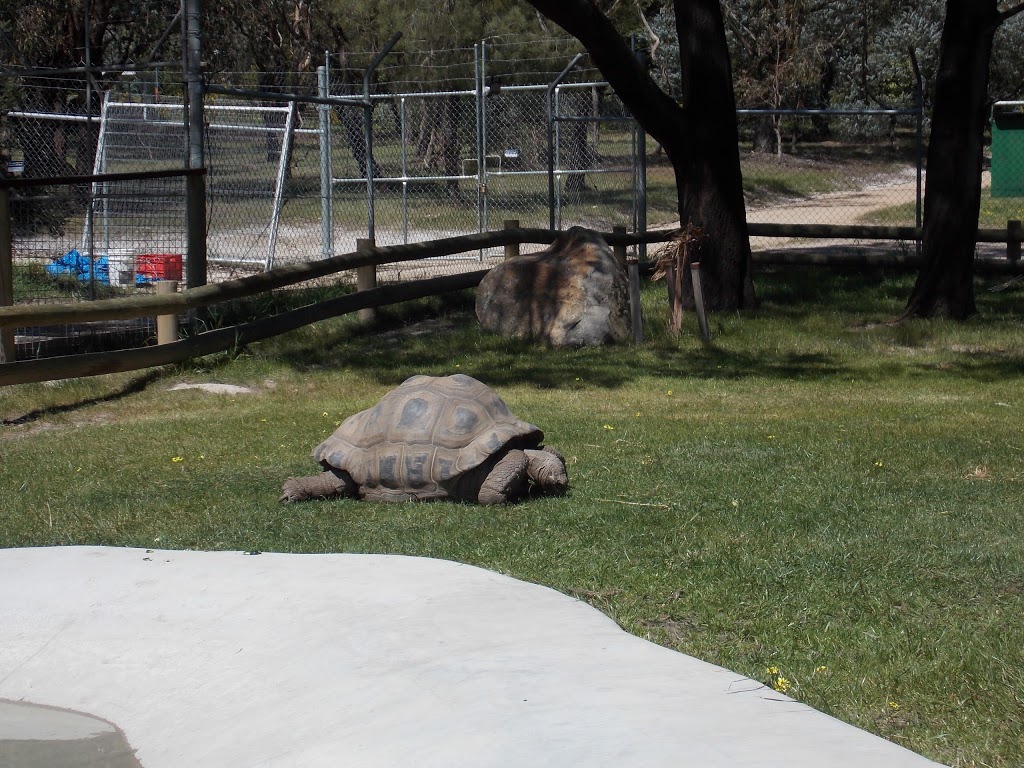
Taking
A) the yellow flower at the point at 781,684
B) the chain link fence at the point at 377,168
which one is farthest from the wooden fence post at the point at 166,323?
the yellow flower at the point at 781,684

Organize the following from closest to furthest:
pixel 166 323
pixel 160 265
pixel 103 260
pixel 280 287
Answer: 1. pixel 166 323
2. pixel 280 287
3. pixel 160 265
4. pixel 103 260

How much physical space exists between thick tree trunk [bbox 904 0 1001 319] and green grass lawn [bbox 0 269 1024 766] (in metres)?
0.50

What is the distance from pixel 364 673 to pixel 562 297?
877 centimetres

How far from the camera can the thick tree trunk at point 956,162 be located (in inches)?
522

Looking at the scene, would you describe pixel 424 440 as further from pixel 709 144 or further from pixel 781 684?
pixel 709 144

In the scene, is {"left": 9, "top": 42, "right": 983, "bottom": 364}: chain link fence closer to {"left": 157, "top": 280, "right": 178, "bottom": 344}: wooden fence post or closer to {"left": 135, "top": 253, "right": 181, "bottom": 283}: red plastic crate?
{"left": 135, "top": 253, "right": 181, "bottom": 283}: red plastic crate

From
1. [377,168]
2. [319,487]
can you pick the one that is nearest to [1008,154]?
[377,168]

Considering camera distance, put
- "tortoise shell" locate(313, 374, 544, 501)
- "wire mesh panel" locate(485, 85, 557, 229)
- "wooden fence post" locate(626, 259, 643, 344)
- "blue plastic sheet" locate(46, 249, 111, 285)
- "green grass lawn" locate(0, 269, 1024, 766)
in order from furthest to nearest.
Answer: "wire mesh panel" locate(485, 85, 557, 229), "blue plastic sheet" locate(46, 249, 111, 285), "wooden fence post" locate(626, 259, 643, 344), "tortoise shell" locate(313, 374, 544, 501), "green grass lawn" locate(0, 269, 1024, 766)

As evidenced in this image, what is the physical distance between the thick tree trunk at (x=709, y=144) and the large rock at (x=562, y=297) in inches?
59.2

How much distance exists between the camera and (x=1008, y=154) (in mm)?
28734

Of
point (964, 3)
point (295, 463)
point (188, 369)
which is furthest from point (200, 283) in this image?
point (964, 3)

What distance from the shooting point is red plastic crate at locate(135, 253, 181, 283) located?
42.5ft

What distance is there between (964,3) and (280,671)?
38.9 ft

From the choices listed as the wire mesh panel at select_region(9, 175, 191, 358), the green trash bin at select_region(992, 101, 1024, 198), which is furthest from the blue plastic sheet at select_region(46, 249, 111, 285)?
the green trash bin at select_region(992, 101, 1024, 198)
